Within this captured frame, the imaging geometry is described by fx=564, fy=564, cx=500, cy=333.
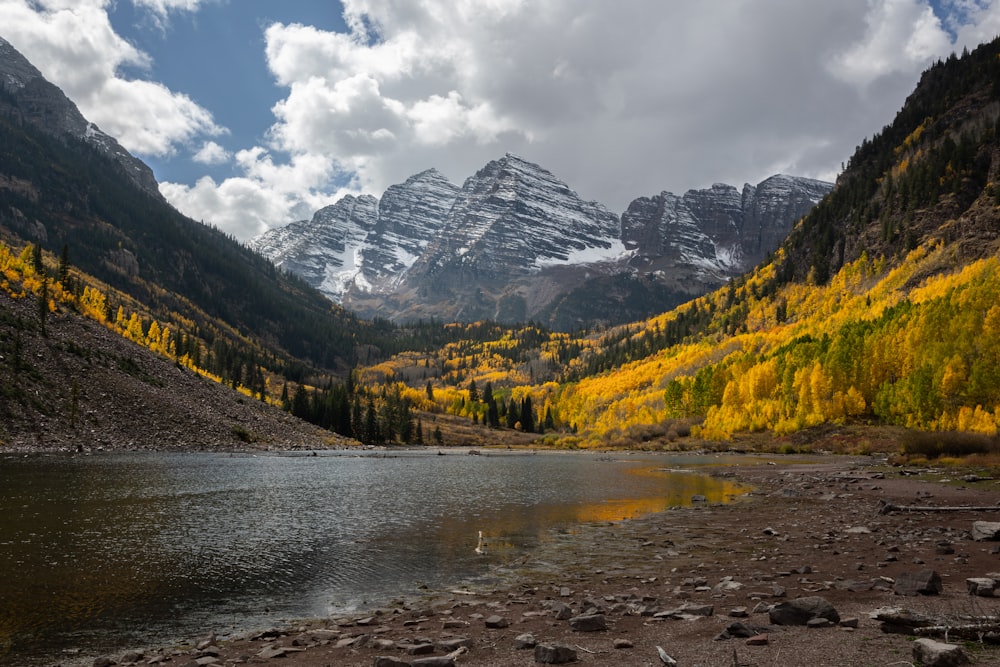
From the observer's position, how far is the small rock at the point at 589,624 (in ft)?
44.6

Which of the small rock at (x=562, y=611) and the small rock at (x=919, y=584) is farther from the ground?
the small rock at (x=919, y=584)

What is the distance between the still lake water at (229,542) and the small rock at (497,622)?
5842mm

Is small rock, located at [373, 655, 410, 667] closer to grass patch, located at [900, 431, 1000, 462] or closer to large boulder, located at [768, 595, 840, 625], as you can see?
large boulder, located at [768, 595, 840, 625]

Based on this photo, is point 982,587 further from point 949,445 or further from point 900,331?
point 900,331

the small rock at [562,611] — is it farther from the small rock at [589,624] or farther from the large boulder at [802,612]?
the large boulder at [802,612]

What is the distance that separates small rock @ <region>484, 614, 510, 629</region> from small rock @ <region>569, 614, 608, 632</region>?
207 cm

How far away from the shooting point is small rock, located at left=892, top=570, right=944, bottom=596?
44.2ft

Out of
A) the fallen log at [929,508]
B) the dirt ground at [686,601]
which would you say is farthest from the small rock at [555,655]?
the fallen log at [929,508]

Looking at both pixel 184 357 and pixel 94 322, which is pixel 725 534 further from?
pixel 184 357

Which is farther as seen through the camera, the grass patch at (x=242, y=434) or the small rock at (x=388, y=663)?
the grass patch at (x=242, y=434)

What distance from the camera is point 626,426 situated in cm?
17700

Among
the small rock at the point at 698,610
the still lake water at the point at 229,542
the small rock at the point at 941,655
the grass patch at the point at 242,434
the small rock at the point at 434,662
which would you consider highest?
the grass patch at the point at 242,434

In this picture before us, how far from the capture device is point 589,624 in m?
13.6

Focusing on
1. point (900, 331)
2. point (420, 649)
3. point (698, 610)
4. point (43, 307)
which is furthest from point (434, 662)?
point (43, 307)
